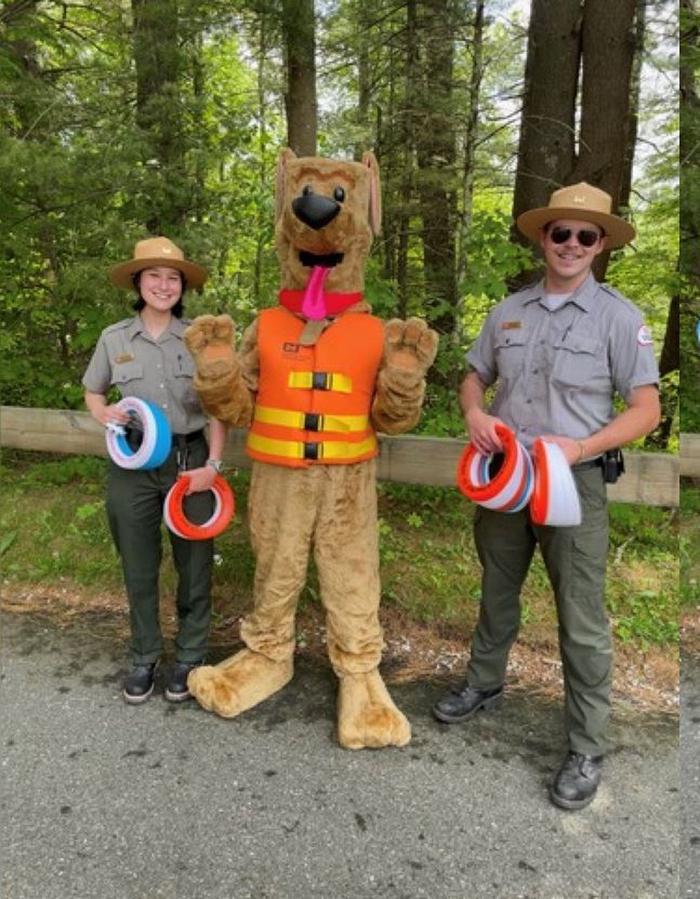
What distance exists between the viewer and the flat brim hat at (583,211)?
260cm

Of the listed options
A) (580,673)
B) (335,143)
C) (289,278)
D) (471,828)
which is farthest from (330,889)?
(335,143)

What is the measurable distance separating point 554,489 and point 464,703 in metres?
1.16

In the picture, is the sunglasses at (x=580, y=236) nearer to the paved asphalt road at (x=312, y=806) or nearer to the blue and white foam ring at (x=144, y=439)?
the blue and white foam ring at (x=144, y=439)

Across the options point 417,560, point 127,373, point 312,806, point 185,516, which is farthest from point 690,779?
point 127,373

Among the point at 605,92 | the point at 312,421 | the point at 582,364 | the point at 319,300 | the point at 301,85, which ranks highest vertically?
the point at 301,85

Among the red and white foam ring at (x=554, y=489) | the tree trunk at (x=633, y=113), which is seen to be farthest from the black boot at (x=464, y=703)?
the tree trunk at (x=633, y=113)

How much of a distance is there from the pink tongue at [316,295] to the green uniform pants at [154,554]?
2.72 ft

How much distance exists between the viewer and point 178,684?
126 inches

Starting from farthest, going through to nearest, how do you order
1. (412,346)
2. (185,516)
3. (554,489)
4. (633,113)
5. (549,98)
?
(633,113) < (549,98) < (185,516) < (412,346) < (554,489)

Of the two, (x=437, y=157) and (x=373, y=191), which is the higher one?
(x=437, y=157)

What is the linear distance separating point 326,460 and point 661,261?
11.8 ft

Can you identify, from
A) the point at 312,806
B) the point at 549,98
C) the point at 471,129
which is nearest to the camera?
the point at 312,806

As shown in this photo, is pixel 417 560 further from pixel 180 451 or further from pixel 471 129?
pixel 471 129

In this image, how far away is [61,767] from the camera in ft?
9.13
